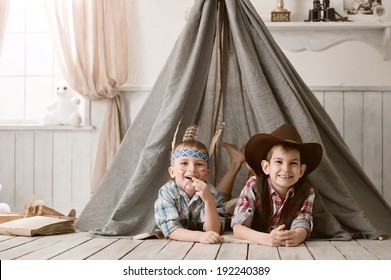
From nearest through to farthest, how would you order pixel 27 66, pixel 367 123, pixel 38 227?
1. pixel 38 227
2. pixel 367 123
3. pixel 27 66

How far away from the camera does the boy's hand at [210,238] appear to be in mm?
2632

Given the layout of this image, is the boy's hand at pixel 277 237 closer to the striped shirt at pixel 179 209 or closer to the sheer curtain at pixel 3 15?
the striped shirt at pixel 179 209

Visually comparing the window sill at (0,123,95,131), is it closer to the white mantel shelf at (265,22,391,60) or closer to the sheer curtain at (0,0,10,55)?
the sheer curtain at (0,0,10,55)

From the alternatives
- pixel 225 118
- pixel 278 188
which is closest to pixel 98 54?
pixel 225 118

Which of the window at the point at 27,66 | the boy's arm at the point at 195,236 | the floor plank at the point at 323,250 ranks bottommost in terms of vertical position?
the floor plank at the point at 323,250

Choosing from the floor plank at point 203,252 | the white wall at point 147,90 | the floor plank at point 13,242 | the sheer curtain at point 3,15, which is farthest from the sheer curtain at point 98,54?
the floor plank at point 203,252

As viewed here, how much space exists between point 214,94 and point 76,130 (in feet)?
4.66

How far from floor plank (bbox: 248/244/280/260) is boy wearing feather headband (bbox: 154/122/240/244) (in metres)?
0.27

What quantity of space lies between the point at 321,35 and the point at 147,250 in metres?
2.34

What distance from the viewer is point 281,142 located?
2.78m

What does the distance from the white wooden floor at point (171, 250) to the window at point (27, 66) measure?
2.04 meters

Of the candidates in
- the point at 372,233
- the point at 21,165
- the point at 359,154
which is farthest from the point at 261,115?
the point at 21,165

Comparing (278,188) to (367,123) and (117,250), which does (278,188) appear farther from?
(367,123)

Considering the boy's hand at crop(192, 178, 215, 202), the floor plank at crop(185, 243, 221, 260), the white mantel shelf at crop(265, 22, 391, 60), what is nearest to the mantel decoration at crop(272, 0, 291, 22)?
the white mantel shelf at crop(265, 22, 391, 60)
